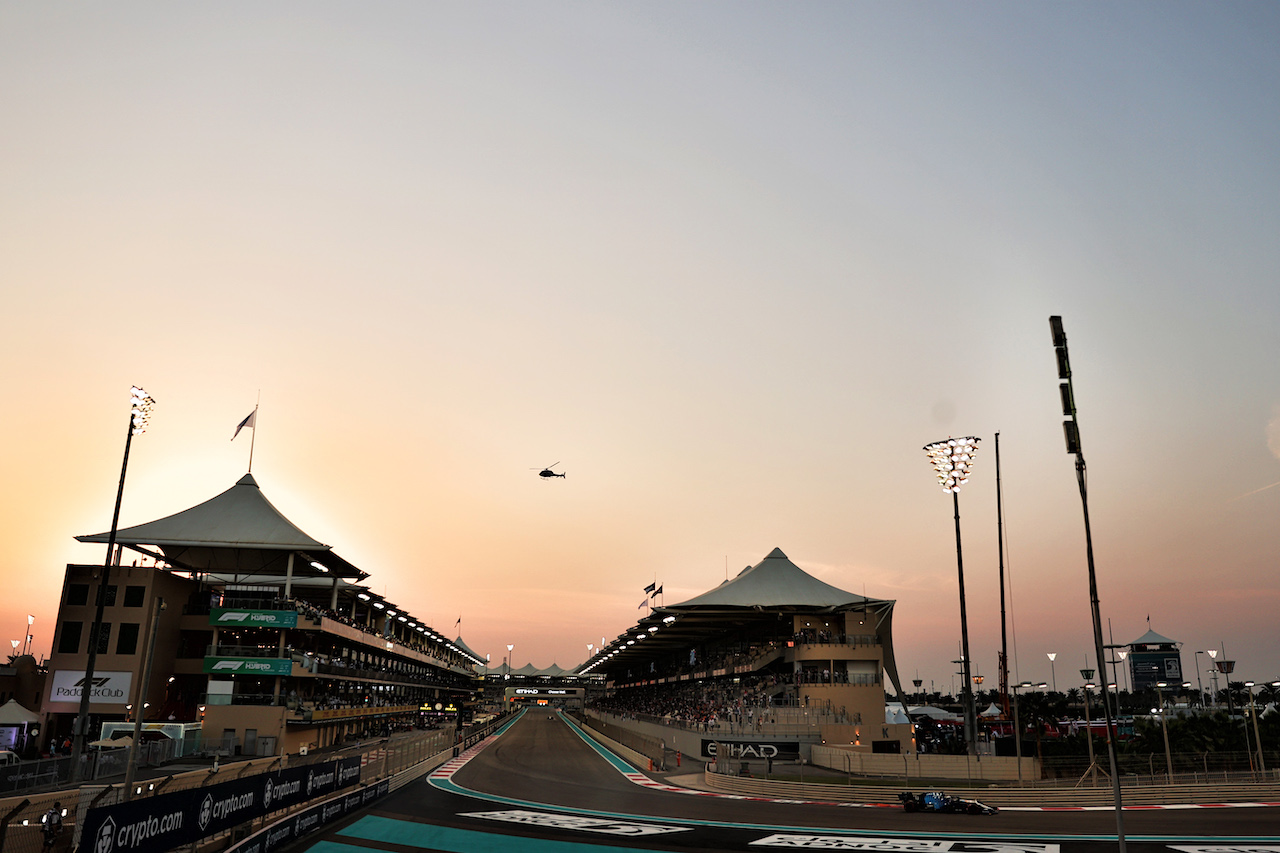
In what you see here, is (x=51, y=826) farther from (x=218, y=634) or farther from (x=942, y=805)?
(x=218, y=634)

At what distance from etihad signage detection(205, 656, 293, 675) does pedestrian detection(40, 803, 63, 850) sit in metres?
39.6

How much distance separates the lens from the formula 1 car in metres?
28.1

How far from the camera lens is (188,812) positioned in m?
16.6

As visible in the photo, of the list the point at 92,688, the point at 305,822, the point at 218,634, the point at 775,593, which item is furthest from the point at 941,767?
the point at 92,688

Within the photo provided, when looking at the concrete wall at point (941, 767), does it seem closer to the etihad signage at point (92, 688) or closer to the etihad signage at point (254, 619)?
the etihad signage at point (254, 619)

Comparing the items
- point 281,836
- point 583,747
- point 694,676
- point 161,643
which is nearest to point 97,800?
point 281,836

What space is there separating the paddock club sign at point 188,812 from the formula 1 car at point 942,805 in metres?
19.8

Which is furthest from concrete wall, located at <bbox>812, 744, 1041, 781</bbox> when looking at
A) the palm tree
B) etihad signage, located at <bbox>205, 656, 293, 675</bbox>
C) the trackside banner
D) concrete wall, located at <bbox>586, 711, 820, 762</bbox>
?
etihad signage, located at <bbox>205, 656, 293, 675</bbox>

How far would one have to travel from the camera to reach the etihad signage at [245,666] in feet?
173

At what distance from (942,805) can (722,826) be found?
7.92 metres

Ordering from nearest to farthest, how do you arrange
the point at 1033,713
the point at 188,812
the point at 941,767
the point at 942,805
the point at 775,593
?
1. the point at 188,812
2. the point at 942,805
3. the point at 941,767
4. the point at 775,593
5. the point at 1033,713

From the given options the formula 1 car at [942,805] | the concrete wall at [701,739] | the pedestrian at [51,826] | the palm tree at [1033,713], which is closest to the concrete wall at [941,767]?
the formula 1 car at [942,805]

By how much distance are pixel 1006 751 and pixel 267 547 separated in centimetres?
4872

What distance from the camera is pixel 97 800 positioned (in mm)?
16062
